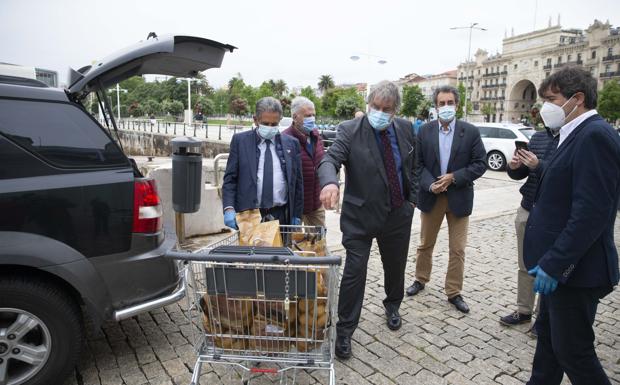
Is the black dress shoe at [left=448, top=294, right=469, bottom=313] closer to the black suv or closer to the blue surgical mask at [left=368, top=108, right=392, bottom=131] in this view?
the blue surgical mask at [left=368, top=108, right=392, bottom=131]

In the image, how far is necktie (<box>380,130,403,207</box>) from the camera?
3.39 metres

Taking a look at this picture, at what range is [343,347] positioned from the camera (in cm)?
326

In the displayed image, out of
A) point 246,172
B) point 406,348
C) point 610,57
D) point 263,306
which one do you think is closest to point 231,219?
point 246,172

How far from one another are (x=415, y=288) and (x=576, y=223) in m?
2.63

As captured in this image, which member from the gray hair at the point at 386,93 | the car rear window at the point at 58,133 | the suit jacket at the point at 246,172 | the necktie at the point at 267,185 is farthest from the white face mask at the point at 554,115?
the car rear window at the point at 58,133

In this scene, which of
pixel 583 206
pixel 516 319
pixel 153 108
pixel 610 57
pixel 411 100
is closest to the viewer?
pixel 583 206

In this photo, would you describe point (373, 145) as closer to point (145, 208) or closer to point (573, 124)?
point (573, 124)

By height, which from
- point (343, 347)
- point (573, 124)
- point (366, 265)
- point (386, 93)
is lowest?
point (343, 347)

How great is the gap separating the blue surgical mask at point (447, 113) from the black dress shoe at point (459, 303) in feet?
5.96

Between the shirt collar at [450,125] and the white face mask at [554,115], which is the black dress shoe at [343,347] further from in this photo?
the shirt collar at [450,125]

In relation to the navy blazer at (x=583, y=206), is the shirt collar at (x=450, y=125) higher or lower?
higher

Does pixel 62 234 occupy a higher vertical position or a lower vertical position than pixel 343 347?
higher

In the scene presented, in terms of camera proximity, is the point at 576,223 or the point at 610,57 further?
the point at 610,57

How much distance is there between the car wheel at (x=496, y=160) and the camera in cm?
1619
